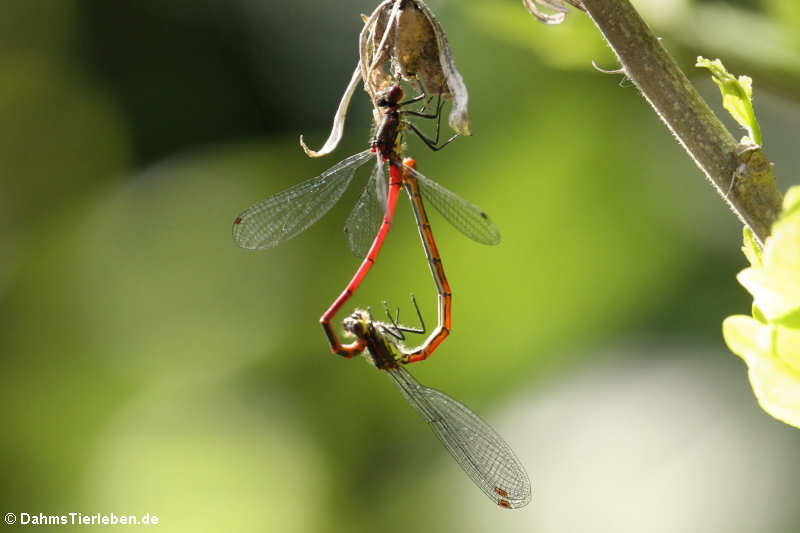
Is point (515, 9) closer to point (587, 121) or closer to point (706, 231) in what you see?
point (587, 121)

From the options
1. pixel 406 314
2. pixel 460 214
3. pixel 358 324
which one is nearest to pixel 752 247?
pixel 460 214

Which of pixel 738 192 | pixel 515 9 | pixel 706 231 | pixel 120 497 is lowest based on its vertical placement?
pixel 120 497

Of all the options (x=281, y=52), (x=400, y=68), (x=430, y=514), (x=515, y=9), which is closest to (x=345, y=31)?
(x=281, y=52)

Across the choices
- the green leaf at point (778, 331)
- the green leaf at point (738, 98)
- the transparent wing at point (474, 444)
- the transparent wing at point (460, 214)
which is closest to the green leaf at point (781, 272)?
the green leaf at point (778, 331)

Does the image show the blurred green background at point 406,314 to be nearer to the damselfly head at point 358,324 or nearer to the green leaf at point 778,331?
the damselfly head at point 358,324

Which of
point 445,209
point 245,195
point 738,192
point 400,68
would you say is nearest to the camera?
point 738,192
